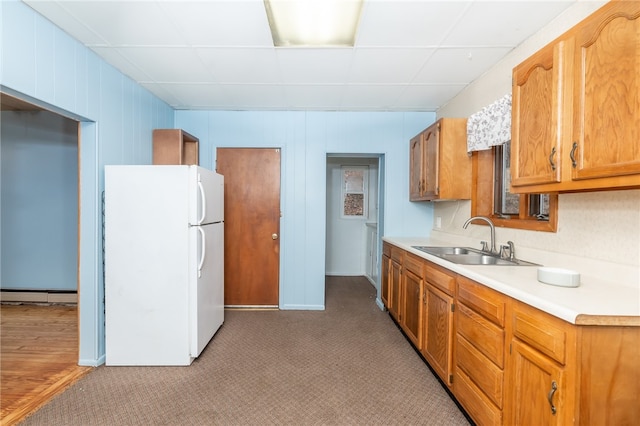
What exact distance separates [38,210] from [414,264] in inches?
180

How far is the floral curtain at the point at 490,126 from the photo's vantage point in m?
2.24

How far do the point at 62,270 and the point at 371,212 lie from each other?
4.60m

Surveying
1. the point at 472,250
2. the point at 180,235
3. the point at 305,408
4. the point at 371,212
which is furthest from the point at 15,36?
the point at 371,212

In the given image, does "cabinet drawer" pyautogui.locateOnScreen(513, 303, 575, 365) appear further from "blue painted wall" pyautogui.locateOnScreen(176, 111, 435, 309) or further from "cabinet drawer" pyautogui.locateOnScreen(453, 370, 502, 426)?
"blue painted wall" pyautogui.locateOnScreen(176, 111, 435, 309)

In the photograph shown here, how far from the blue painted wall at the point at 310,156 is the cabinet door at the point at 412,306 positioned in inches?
43.4

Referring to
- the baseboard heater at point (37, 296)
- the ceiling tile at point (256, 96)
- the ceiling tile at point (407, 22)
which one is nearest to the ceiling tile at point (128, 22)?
the ceiling tile at point (256, 96)

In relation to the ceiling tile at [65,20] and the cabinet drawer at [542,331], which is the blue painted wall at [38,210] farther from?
the cabinet drawer at [542,331]

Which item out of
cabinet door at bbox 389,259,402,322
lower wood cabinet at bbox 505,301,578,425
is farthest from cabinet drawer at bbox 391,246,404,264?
lower wood cabinet at bbox 505,301,578,425

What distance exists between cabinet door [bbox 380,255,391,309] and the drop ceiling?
1.81m

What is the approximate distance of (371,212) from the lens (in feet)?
18.3

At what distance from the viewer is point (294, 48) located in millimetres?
2316

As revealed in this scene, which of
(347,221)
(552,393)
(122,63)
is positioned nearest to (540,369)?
(552,393)

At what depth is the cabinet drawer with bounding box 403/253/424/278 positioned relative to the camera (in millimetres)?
2505

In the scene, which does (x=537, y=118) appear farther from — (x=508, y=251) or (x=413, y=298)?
(x=413, y=298)
